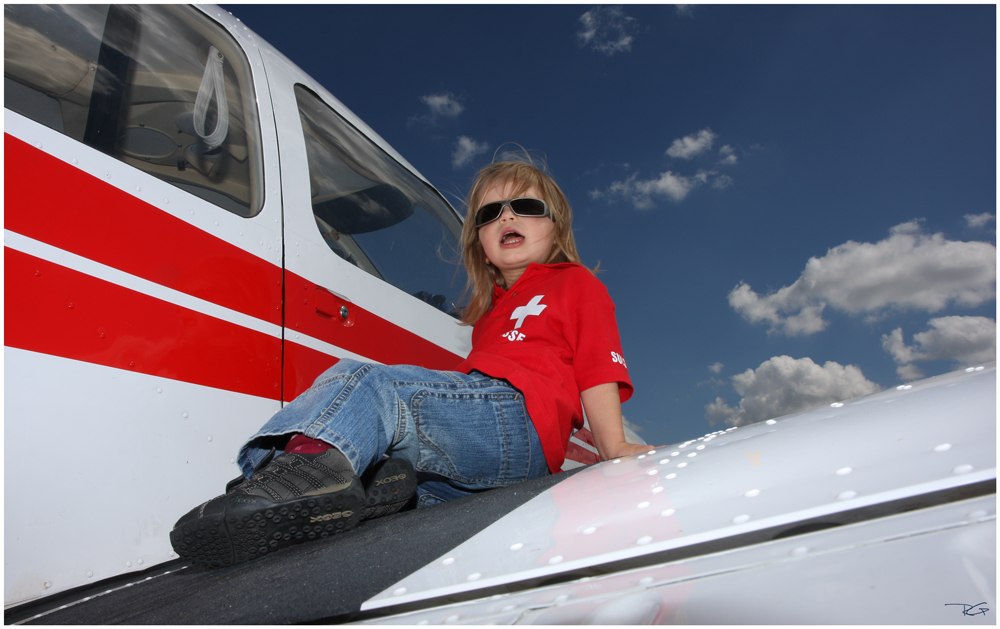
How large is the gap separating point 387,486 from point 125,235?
78cm

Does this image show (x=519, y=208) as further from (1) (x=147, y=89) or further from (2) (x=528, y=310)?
(1) (x=147, y=89)

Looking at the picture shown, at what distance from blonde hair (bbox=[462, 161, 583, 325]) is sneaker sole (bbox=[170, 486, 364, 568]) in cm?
116

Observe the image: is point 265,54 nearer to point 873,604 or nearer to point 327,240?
point 327,240

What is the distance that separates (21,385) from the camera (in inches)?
37.0

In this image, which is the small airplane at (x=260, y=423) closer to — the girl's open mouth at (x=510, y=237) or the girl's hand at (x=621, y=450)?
the girl's hand at (x=621, y=450)

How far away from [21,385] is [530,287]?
4.04 feet

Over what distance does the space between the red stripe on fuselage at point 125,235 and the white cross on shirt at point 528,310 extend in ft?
2.20

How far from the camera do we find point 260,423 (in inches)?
52.7

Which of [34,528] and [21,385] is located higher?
[21,385]

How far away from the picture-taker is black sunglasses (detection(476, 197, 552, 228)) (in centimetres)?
178

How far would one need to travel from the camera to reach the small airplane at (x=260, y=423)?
0.45 meters

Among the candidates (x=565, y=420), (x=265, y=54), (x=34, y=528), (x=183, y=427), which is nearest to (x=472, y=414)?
(x=565, y=420)
